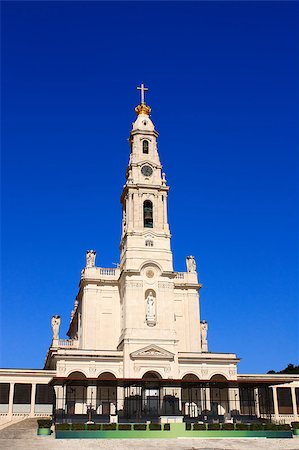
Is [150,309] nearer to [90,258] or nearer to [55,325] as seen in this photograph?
[90,258]

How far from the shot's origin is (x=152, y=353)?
5897 centimetres

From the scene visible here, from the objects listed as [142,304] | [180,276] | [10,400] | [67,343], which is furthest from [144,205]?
[10,400]

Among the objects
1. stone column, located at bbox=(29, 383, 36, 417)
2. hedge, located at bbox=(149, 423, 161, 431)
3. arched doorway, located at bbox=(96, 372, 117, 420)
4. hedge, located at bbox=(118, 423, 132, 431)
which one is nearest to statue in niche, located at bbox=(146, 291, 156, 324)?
arched doorway, located at bbox=(96, 372, 117, 420)

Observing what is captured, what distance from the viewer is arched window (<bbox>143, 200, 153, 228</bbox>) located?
6800 cm

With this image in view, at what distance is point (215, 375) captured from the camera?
60.6m

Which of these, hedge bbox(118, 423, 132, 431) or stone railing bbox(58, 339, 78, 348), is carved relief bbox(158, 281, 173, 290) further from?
hedge bbox(118, 423, 132, 431)

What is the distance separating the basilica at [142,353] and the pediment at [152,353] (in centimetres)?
10

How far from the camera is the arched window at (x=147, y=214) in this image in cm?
6800

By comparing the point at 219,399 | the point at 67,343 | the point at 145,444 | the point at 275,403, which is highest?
the point at 67,343

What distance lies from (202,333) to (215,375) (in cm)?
1000

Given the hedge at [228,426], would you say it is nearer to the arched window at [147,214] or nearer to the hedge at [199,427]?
the hedge at [199,427]

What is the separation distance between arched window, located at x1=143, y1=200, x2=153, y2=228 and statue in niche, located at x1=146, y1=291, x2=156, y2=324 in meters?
8.93

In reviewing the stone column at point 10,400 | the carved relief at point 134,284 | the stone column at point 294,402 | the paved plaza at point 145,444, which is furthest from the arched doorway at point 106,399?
the stone column at point 294,402

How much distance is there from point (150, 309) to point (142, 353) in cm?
564
